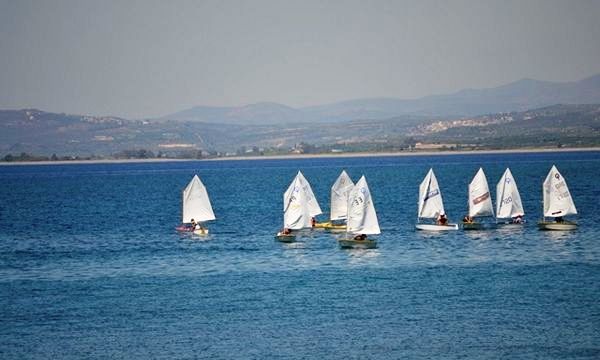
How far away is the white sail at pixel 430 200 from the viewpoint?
3878 inches

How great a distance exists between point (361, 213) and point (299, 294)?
21.9m

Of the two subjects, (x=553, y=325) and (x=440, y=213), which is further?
(x=440, y=213)

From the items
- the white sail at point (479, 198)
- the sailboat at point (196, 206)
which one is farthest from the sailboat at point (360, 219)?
the sailboat at point (196, 206)

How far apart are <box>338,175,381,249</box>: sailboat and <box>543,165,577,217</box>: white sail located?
19558 mm

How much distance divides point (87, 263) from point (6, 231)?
35906mm

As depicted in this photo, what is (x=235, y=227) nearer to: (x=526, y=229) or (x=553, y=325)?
(x=526, y=229)

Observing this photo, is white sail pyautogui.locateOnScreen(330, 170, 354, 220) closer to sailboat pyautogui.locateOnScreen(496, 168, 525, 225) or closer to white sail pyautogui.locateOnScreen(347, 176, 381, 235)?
sailboat pyautogui.locateOnScreen(496, 168, 525, 225)

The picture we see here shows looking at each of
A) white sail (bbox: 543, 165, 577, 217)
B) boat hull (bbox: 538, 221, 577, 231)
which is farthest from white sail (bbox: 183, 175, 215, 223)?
white sail (bbox: 543, 165, 577, 217)

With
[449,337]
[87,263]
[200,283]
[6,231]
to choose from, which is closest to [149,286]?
[200,283]

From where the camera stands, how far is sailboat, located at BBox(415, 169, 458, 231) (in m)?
97.5

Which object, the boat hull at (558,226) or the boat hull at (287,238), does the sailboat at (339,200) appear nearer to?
the boat hull at (287,238)

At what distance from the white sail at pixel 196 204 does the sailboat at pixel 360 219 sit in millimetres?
20665

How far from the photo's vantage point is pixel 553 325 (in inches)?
2128

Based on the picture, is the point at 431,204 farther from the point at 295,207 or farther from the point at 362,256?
the point at 362,256
